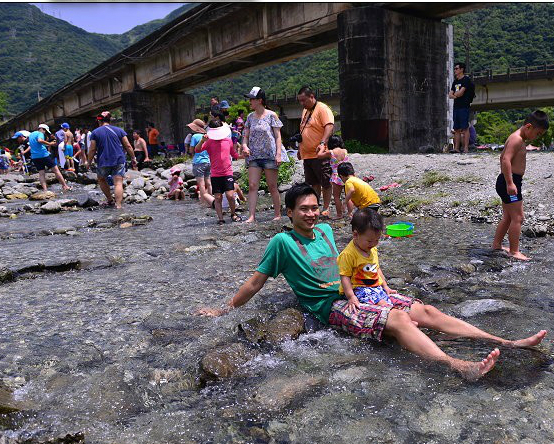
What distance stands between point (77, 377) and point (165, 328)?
79cm

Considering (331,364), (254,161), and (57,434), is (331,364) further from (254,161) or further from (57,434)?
(254,161)

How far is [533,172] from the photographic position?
26.0 ft

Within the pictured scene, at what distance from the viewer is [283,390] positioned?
8.02 ft

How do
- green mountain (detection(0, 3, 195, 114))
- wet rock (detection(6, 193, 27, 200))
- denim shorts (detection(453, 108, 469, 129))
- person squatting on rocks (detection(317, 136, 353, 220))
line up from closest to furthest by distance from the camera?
person squatting on rocks (detection(317, 136, 353, 220)) → denim shorts (detection(453, 108, 469, 129)) → wet rock (detection(6, 193, 27, 200)) → green mountain (detection(0, 3, 195, 114))

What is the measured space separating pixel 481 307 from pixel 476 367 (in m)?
1.20

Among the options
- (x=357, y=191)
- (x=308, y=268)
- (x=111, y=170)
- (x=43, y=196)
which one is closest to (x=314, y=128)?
(x=357, y=191)

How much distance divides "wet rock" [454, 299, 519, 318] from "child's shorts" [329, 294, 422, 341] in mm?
593

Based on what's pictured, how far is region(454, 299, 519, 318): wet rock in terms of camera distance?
3.44 metres

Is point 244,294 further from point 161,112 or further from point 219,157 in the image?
point 161,112

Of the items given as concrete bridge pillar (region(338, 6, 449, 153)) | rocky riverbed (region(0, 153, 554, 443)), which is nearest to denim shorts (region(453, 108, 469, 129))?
concrete bridge pillar (region(338, 6, 449, 153))

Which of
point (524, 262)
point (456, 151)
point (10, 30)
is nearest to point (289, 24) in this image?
point (456, 151)

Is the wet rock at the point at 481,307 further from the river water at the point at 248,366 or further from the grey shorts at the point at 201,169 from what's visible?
the grey shorts at the point at 201,169

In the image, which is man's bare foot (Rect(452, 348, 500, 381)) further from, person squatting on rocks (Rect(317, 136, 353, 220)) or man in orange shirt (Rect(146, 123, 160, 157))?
man in orange shirt (Rect(146, 123, 160, 157))

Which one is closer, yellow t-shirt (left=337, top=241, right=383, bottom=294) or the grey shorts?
yellow t-shirt (left=337, top=241, right=383, bottom=294)
